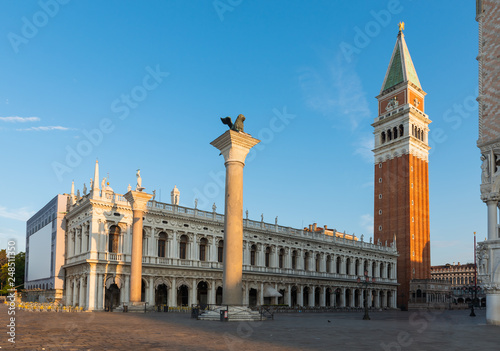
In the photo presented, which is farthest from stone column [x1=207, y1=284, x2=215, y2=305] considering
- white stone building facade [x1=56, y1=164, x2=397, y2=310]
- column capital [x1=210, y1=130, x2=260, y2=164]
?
column capital [x1=210, y1=130, x2=260, y2=164]

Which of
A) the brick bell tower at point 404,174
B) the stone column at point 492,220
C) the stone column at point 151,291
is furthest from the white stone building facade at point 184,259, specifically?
the stone column at point 492,220

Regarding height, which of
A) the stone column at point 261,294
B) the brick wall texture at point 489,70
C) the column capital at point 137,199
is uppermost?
the brick wall texture at point 489,70

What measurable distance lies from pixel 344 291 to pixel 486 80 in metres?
44.3

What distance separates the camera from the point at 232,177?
27141mm

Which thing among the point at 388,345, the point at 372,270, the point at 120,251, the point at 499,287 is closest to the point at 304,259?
the point at 372,270

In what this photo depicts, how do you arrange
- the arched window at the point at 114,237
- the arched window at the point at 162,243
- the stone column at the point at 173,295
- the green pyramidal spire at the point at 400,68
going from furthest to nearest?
the green pyramidal spire at the point at 400,68
the arched window at the point at 162,243
the stone column at the point at 173,295
the arched window at the point at 114,237

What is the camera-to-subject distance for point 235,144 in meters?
27.3

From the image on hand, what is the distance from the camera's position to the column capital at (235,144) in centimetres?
2717

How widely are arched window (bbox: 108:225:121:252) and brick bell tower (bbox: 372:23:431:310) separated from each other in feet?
159

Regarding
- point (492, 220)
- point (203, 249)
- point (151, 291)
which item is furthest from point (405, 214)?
point (492, 220)

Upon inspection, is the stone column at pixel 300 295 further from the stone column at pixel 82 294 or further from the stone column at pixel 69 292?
the stone column at pixel 69 292

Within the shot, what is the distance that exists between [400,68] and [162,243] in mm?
58466

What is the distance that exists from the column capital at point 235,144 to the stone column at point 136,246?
13.8m

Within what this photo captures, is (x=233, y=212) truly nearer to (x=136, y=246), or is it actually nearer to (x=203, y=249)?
(x=136, y=246)
